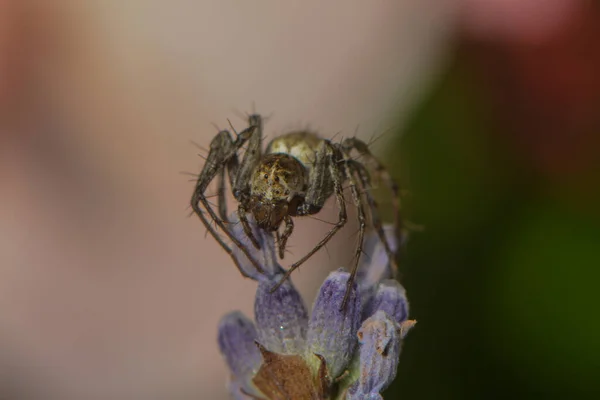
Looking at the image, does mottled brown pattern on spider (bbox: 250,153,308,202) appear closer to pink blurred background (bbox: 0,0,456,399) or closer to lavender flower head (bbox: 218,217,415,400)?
lavender flower head (bbox: 218,217,415,400)

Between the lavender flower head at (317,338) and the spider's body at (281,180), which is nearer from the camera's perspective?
the lavender flower head at (317,338)

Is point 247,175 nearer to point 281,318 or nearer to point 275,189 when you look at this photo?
point 275,189

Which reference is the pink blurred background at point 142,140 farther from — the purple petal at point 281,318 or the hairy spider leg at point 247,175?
the purple petal at point 281,318

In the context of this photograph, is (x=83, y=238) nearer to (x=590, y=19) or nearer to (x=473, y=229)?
(x=473, y=229)

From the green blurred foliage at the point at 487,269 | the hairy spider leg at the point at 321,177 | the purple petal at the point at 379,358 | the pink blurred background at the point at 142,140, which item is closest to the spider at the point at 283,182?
the hairy spider leg at the point at 321,177

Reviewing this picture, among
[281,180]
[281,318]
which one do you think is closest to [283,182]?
[281,180]

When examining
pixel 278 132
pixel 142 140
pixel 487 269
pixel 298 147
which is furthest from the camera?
pixel 142 140
